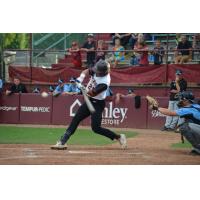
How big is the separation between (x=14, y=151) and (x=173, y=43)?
15.0m

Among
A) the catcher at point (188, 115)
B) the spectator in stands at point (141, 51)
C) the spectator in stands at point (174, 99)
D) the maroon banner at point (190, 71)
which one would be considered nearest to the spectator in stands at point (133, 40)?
the spectator in stands at point (141, 51)

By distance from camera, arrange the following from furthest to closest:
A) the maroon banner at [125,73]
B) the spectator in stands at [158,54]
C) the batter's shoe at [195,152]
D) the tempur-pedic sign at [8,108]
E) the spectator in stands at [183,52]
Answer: the tempur-pedic sign at [8,108]
the spectator in stands at [158,54]
the spectator in stands at [183,52]
the maroon banner at [125,73]
the batter's shoe at [195,152]

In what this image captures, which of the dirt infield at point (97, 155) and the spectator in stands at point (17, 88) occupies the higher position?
the spectator in stands at point (17, 88)

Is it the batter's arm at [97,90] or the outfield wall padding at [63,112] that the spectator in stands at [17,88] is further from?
the batter's arm at [97,90]

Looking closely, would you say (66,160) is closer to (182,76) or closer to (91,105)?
(91,105)

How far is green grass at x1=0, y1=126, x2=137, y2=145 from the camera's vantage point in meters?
15.7

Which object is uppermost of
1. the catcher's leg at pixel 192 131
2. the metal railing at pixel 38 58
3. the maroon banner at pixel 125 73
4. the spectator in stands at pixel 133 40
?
the spectator in stands at pixel 133 40

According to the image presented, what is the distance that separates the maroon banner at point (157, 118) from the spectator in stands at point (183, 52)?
244cm

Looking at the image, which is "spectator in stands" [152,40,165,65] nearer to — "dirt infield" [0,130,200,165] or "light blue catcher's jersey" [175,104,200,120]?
"dirt infield" [0,130,200,165]

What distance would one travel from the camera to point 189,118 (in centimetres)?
1252

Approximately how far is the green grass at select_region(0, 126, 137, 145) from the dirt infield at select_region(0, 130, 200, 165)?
1.20 m

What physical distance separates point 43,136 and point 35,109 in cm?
623

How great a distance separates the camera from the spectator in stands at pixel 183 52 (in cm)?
2315

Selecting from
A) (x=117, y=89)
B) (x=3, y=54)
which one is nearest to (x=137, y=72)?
(x=117, y=89)
